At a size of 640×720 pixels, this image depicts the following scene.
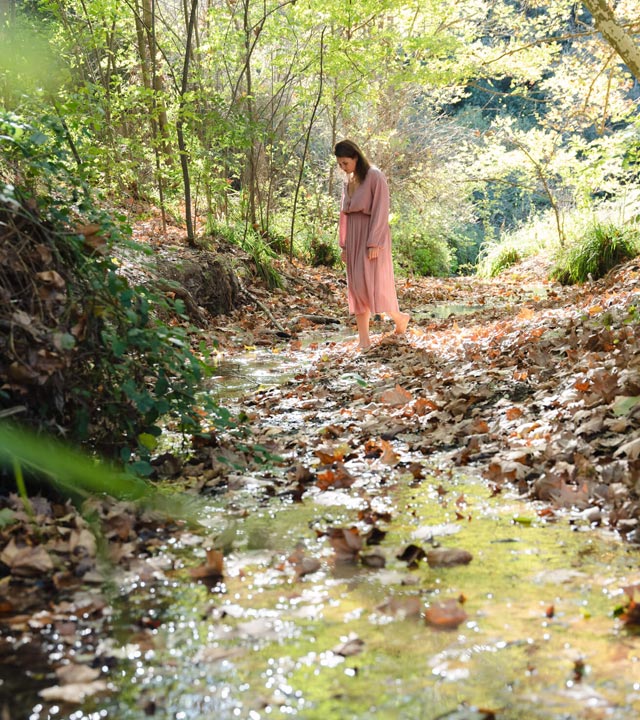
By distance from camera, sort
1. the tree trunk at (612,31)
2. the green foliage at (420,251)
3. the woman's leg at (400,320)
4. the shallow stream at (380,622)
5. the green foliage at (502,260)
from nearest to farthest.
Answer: the shallow stream at (380,622)
the woman's leg at (400,320)
the tree trunk at (612,31)
the green foliage at (502,260)
the green foliage at (420,251)

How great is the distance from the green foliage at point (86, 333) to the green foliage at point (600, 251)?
9229mm

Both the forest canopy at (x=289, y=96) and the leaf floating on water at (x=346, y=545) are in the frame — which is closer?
the leaf floating on water at (x=346, y=545)

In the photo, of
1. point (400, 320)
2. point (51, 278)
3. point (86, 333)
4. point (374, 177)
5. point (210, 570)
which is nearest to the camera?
point (210, 570)

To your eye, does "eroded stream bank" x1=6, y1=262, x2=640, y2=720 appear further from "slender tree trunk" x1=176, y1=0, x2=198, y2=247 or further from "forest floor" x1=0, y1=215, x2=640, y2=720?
Answer: "slender tree trunk" x1=176, y1=0, x2=198, y2=247

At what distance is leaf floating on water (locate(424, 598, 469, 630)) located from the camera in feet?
6.52

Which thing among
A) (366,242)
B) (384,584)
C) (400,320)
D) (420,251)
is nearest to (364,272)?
(366,242)

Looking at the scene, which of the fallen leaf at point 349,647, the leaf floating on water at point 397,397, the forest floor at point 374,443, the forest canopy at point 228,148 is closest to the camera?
the fallen leaf at point 349,647

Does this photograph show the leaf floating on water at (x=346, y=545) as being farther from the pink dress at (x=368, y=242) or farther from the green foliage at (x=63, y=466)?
the pink dress at (x=368, y=242)

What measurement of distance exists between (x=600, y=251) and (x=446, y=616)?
11.1 m

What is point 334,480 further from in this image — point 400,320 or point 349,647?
point 400,320

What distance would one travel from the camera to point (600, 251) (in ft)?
39.3

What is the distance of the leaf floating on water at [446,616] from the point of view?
199 centimetres

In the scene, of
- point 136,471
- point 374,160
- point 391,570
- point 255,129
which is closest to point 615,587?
point 391,570

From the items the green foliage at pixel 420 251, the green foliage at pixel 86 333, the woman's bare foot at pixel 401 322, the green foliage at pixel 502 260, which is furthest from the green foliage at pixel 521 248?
the green foliage at pixel 86 333
